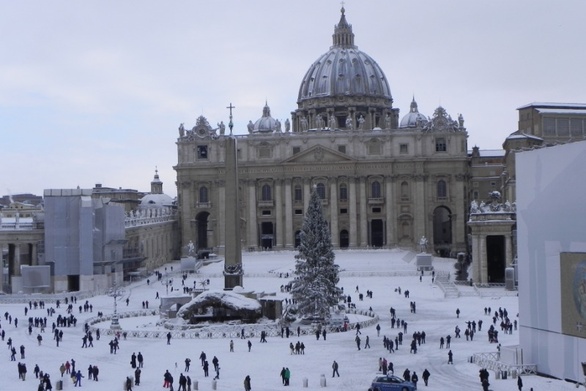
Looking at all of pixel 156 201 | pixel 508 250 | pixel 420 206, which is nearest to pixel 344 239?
pixel 420 206

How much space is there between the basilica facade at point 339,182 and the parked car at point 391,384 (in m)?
68.1

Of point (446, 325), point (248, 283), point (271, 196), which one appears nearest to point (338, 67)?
point (271, 196)

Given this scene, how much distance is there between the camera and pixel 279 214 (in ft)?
324

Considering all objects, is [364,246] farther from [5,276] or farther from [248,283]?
[5,276]

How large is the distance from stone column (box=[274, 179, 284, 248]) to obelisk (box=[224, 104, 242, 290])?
50874 mm

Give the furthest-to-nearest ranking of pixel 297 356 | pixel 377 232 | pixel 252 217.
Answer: pixel 377 232 → pixel 252 217 → pixel 297 356

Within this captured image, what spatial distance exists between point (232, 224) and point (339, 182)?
52460 millimetres

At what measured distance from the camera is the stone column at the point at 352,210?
97.2 meters

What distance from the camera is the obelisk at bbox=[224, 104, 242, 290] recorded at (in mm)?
45969

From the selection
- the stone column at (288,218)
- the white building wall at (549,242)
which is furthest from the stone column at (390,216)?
the white building wall at (549,242)

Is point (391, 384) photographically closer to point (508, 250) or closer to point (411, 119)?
point (508, 250)

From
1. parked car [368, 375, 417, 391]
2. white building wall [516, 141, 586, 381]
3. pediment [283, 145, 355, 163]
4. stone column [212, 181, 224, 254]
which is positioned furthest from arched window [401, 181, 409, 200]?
parked car [368, 375, 417, 391]

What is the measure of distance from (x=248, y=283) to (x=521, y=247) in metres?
37.5

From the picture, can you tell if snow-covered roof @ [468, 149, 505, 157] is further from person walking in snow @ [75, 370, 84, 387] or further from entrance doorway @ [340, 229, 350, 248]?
person walking in snow @ [75, 370, 84, 387]
